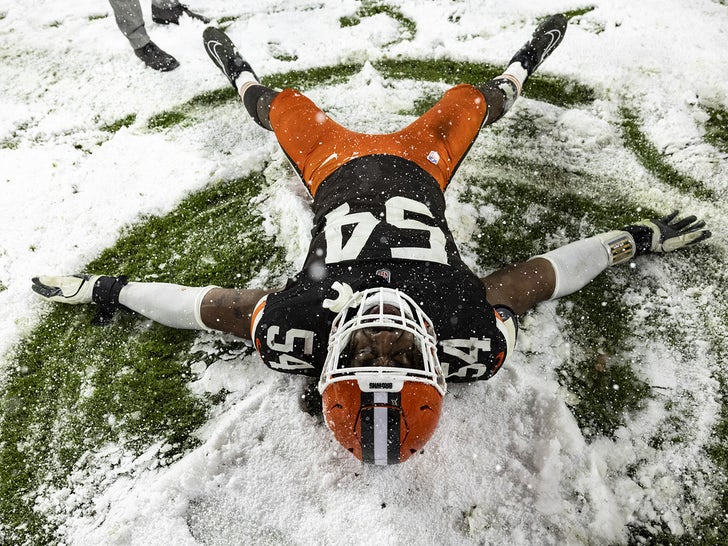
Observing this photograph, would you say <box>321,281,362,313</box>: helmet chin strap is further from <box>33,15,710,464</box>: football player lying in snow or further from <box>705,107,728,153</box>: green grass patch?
<box>705,107,728,153</box>: green grass patch

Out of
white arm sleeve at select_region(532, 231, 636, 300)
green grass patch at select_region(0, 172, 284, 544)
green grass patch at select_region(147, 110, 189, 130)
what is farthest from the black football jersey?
green grass patch at select_region(147, 110, 189, 130)

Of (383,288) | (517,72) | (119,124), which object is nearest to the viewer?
(383,288)

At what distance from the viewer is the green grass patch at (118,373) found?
2.18m

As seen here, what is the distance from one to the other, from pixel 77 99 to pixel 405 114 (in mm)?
2546

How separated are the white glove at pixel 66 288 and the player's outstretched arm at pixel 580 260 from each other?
6.84 feet

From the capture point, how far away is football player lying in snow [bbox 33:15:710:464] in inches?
66.2

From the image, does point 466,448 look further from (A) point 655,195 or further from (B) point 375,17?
(B) point 375,17

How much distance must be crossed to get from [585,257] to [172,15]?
3.96m

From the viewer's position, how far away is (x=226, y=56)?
11.4 ft

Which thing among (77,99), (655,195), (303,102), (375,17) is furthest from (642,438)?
(77,99)

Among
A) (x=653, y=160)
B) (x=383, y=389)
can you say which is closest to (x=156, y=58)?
(x=383, y=389)

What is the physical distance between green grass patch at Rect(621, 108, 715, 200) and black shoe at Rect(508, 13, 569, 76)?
2.26 feet

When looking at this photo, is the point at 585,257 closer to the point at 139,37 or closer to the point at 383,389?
the point at 383,389

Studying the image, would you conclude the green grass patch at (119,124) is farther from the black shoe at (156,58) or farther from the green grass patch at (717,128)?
the green grass patch at (717,128)
